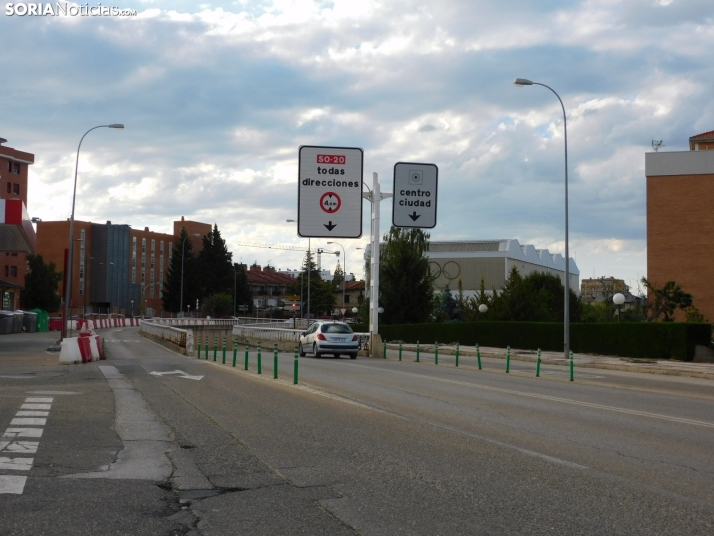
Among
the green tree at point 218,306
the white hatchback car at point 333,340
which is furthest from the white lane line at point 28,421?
the green tree at point 218,306

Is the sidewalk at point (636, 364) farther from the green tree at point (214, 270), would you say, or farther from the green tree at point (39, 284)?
the green tree at point (214, 270)

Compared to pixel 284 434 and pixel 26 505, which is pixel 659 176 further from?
pixel 26 505

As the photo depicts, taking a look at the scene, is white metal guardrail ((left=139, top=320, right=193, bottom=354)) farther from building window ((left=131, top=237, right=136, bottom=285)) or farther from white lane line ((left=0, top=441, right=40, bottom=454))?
building window ((left=131, top=237, right=136, bottom=285))

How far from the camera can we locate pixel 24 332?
213ft

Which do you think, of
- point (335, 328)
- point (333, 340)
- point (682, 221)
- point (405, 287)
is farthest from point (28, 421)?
point (682, 221)

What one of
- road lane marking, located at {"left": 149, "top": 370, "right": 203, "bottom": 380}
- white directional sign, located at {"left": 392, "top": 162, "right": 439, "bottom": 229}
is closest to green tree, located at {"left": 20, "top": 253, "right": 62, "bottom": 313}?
white directional sign, located at {"left": 392, "top": 162, "right": 439, "bottom": 229}

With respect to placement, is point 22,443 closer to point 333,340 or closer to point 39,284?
point 333,340

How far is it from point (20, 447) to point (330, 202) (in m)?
22.0

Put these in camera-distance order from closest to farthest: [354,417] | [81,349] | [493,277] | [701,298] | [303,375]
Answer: [354,417] < [303,375] < [81,349] < [701,298] < [493,277]

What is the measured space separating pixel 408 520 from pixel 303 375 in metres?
17.0

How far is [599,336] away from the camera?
125 feet

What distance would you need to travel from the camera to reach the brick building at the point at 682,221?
5684 cm

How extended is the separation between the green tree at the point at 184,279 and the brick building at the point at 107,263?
5.21m

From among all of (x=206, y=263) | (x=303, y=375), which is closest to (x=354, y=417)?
(x=303, y=375)
